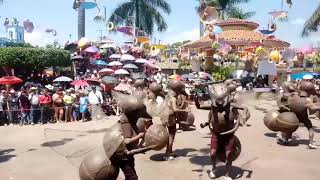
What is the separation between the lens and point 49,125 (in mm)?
13312

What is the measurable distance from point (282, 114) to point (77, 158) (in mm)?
4990

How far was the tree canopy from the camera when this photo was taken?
1994 centimetres

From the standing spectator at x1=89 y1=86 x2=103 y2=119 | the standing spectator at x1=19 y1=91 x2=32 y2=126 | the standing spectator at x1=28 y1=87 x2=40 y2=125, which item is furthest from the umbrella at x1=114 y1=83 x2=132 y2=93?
the standing spectator at x1=19 y1=91 x2=32 y2=126

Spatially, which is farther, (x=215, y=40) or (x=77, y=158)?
(x=215, y=40)

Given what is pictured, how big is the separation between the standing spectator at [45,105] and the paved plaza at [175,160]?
2596 mm

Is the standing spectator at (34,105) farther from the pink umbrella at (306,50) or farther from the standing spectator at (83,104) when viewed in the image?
the pink umbrella at (306,50)

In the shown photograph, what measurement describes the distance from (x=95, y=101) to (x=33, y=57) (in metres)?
8.46

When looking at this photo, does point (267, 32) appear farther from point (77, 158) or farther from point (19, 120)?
point (77, 158)

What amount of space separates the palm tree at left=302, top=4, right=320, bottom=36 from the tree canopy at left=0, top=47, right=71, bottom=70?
45.9ft

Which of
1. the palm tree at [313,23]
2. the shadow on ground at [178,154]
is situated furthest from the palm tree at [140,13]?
the shadow on ground at [178,154]

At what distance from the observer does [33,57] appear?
21.2 m

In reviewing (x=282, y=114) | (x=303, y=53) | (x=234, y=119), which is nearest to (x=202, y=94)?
(x=282, y=114)

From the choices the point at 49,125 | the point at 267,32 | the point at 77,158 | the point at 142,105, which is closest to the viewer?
the point at 142,105

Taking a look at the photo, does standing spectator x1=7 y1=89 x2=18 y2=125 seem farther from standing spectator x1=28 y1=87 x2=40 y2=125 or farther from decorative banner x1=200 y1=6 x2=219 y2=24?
decorative banner x1=200 y1=6 x2=219 y2=24
